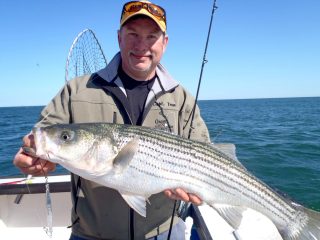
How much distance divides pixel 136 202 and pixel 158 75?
169cm

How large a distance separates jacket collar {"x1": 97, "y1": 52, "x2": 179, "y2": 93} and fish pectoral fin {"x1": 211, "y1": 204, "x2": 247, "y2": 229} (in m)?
1.59

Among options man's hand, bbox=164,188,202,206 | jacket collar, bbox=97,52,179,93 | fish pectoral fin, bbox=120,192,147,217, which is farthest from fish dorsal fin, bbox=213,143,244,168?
fish pectoral fin, bbox=120,192,147,217

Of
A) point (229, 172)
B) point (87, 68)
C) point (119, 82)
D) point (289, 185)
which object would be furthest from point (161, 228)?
point (289, 185)

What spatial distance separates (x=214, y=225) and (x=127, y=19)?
3250 millimetres

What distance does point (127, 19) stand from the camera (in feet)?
13.0

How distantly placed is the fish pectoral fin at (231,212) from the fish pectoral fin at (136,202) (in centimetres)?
94

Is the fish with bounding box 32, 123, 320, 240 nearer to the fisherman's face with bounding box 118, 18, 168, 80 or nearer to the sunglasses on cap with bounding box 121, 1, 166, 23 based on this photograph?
A: the fisherman's face with bounding box 118, 18, 168, 80

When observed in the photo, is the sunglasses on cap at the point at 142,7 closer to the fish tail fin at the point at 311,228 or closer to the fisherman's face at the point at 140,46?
the fisherman's face at the point at 140,46

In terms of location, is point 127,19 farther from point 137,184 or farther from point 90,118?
point 137,184

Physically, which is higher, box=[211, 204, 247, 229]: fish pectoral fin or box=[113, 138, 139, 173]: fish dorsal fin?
box=[113, 138, 139, 173]: fish dorsal fin

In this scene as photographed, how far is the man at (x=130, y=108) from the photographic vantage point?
3709 millimetres

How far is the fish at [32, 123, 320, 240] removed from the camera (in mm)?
3385

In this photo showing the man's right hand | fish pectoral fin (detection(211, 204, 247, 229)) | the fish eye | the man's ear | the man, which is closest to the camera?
the man's right hand

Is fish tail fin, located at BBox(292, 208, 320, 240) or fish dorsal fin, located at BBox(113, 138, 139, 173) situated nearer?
fish dorsal fin, located at BBox(113, 138, 139, 173)
